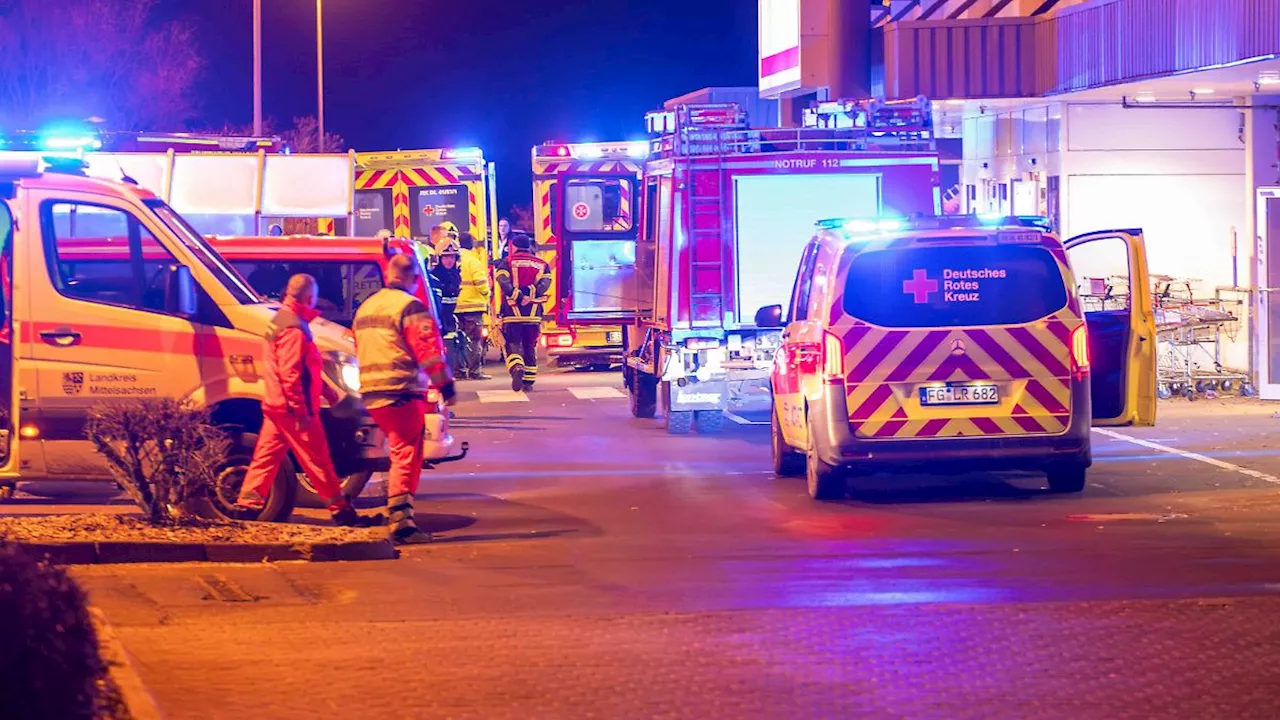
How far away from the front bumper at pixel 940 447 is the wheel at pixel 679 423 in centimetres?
496

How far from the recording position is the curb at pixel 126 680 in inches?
258

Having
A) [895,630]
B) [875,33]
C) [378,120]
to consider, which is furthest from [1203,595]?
[378,120]

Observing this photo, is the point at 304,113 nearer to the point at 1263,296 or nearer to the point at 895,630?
the point at 1263,296

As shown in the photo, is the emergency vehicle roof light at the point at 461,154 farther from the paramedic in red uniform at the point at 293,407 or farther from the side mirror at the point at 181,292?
the paramedic in red uniform at the point at 293,407

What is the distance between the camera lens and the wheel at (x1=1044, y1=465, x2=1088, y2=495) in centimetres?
1317

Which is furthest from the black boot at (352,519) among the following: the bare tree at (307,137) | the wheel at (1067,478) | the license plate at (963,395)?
the bare tree at (307,137)

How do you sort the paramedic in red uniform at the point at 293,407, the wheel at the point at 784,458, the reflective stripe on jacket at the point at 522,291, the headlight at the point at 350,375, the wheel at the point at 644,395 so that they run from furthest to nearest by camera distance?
the reflective stripe on jacket at the point at 522,291
the wheel at the point at 644,395
the wheel at the point at 784,458
the headlight at the point at 350,375
the paramedic in red uniform at the point at 293,407

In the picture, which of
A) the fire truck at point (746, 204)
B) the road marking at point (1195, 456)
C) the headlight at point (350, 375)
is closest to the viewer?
the headlight at point (350, 375)

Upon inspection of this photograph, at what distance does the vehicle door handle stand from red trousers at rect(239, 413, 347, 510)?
4.43 feet

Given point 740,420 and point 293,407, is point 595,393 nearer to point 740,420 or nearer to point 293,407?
point 740,420

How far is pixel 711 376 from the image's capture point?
1705 cm

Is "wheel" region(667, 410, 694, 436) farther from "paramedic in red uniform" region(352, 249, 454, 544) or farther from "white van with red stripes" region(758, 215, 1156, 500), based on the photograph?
"paramedic in red uniform" region(352, 249, 454, 544)

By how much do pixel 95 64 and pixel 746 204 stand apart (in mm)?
38169

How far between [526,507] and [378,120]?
51.9 meters
